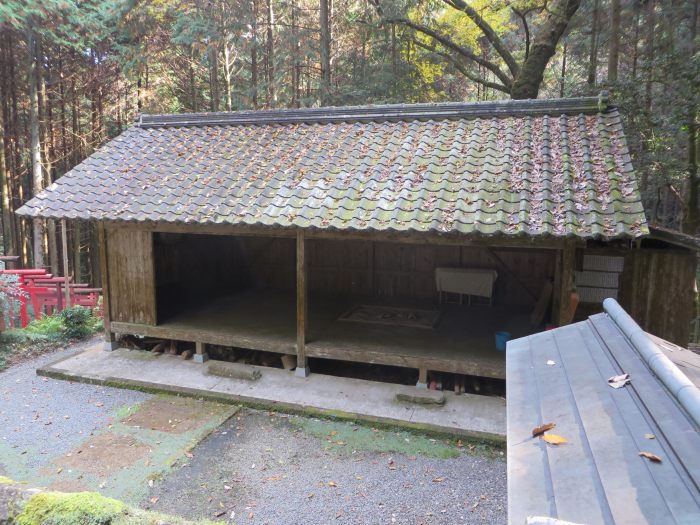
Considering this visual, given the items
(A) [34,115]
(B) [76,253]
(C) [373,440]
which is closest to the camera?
(C) [373,440]

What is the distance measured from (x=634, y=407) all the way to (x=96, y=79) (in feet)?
61.4

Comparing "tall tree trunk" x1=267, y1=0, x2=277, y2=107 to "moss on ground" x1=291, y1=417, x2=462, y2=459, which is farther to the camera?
"tall tree trunk" x1=267, y1=0, x2=277, y2=107

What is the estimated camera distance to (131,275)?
776 centimetres

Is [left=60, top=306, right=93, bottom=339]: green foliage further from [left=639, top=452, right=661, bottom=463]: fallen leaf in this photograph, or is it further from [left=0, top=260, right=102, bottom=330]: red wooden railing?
[left=639, top=452, right=661, bottom=463]: fallen leaf

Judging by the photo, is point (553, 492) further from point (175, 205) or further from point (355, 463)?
point (175, 205)

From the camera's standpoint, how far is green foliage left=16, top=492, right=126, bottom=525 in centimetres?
224

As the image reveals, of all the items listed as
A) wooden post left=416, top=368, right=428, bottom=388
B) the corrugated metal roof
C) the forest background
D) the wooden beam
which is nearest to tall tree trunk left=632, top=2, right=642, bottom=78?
the forest background

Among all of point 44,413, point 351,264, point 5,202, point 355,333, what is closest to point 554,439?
point 355,333

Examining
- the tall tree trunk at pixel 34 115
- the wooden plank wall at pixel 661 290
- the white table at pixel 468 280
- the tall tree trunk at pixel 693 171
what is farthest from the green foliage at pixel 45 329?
the tall tree trunk at pixel 693 171

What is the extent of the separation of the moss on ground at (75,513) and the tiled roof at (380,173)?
3904 mm

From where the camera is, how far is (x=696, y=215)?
11422 millimetres

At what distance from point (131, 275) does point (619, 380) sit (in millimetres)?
7457

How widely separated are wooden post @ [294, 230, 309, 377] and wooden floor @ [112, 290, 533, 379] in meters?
0.15

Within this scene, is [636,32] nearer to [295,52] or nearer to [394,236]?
[295,52]
